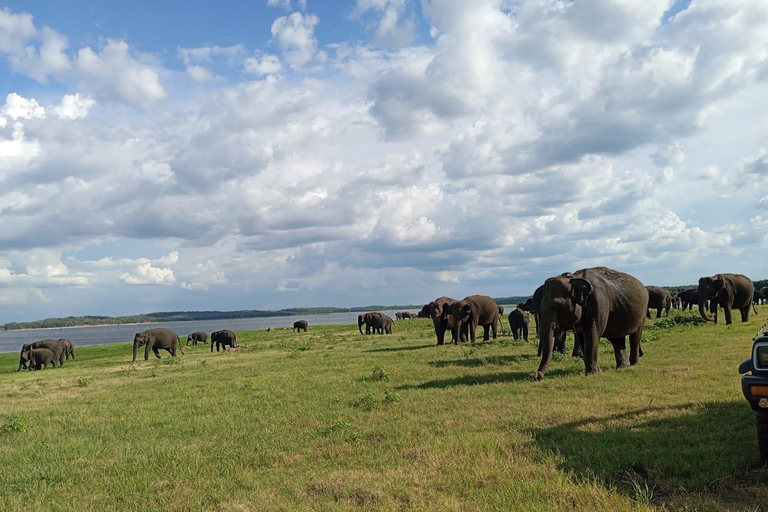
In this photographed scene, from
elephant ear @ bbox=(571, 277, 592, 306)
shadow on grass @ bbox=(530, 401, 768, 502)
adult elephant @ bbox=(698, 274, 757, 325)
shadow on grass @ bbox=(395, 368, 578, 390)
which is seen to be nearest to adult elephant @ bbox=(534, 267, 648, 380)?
elephant ear @ bbox=(571, 277, 592, 306)

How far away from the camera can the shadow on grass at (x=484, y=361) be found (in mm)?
19252

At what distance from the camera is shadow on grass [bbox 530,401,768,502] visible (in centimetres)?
652

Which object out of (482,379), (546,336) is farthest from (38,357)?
(546,336)

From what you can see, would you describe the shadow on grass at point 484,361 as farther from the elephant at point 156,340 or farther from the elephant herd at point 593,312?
the elephant at point 156,340

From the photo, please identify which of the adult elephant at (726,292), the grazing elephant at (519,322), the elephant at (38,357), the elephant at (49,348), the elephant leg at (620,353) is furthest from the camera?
the elephant at (49,348)

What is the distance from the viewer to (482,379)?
51.4 ft

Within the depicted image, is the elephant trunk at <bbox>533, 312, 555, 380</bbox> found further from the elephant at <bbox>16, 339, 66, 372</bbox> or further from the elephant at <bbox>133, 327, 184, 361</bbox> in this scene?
the elephant at <bbox>16, 339, 66, 372</bbox>

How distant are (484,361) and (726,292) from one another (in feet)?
57.3

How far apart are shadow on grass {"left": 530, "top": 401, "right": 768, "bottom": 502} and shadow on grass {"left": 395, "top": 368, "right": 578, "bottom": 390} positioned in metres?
5.16

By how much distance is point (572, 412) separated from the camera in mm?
10422

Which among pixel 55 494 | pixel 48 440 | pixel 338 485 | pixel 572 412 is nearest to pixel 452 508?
pixel 338 485

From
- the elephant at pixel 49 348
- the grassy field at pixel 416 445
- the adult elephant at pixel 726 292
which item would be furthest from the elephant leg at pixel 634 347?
the elephant at pixel 49 348

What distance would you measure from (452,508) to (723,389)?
340 inches

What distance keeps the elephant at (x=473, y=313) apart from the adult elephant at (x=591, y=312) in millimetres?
14260
